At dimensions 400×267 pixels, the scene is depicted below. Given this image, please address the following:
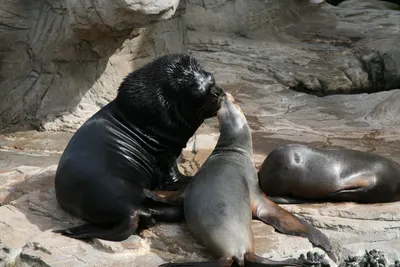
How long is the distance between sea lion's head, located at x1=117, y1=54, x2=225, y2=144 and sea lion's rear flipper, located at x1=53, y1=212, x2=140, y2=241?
0.90 meters

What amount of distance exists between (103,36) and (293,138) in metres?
2.20

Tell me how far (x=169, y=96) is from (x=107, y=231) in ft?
3.73

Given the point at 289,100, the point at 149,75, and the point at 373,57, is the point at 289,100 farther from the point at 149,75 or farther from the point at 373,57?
the point at 149,75

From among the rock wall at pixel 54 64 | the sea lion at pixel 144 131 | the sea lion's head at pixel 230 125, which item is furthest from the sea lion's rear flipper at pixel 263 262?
the rock wall at pixel 54 64

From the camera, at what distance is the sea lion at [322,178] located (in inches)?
210

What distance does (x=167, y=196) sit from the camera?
514 cm

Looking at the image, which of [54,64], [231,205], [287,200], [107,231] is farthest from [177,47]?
[231,205]

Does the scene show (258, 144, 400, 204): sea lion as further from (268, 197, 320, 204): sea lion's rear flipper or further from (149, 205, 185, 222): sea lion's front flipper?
(149, 205, 185, 222): sea lion's front flipper

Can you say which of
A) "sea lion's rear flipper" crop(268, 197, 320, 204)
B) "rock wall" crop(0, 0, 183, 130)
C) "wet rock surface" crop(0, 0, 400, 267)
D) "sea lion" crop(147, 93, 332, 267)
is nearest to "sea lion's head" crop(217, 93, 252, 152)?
"sea lion" crop(147, 93, 332, 267)

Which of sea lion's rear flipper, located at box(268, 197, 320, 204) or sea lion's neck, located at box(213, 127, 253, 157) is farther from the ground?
sea lion's neck, located at box(213, 127, 253, 157)

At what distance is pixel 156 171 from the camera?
5586 millimetres

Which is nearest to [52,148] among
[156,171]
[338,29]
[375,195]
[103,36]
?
[103,36]

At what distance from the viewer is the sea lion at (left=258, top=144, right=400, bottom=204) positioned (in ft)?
17.5

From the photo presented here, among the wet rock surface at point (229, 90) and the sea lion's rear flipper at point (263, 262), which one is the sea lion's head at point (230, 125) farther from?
the sea lion's rear flipper at point (263, 262)
